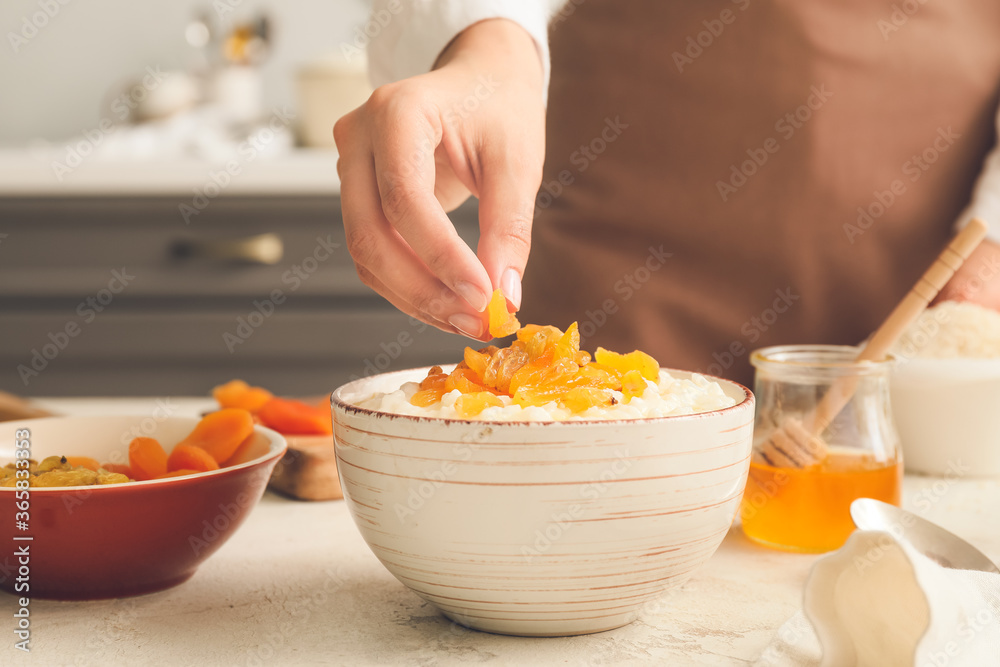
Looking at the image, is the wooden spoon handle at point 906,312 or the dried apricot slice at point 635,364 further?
the wooden spoon handle at point 906,312

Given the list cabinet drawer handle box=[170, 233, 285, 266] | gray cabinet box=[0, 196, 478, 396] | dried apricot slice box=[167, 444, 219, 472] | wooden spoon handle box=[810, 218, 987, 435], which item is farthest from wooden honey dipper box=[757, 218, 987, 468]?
cabinet drawer handle box=[170, 233, 285, 266]

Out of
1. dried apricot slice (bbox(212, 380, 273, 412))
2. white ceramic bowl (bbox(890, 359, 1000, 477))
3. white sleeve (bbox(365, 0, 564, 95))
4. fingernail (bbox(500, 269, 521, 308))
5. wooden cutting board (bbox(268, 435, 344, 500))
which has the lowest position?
white ceramic bowl (bbox(890, 359, 1000, 477))

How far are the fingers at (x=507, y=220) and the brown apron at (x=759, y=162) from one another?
626mm

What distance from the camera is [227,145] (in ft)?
8.68

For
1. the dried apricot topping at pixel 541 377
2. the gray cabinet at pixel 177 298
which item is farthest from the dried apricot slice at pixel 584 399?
the gray cabinet at pixel 177 298

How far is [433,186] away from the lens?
2.53 ft

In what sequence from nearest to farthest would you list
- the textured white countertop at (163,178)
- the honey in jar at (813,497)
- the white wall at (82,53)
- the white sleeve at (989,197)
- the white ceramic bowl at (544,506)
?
1. the white ceramic bowl at (544,506)
2. the honey in jar at (813,497)
3. the white sleeve at (989,197)
4. the textured white countertop at (163,178)
5. the white wall at (82,53)

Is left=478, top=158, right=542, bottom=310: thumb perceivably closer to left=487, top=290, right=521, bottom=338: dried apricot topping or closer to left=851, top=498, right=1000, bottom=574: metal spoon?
left=487, top=290, right=521, bottom=338: dried apricot topping

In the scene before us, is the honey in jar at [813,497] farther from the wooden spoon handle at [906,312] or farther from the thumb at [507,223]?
the thumb at [507,223]

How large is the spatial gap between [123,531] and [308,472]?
0.99 ft

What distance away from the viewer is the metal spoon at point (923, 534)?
→ 750 mm

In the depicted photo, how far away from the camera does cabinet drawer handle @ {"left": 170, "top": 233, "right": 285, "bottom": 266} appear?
99.2 inches

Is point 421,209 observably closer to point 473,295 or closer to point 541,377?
point 473,295

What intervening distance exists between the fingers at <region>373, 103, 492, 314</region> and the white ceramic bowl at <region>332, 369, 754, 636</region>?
6.0 inches
